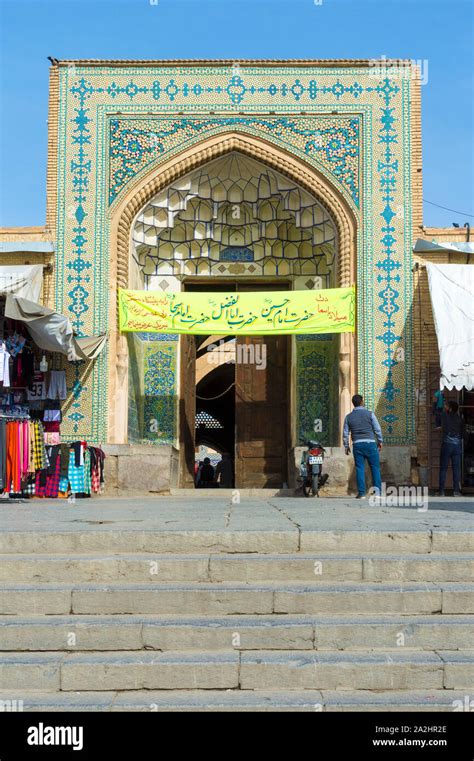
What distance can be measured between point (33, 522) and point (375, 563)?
9.35 ft

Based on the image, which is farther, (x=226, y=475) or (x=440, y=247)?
(x=226, y=475)

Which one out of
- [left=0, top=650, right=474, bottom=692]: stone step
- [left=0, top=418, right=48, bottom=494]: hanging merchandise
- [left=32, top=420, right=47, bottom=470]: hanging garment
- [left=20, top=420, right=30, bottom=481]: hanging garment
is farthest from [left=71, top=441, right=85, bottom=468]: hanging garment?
[left=0, top=650, right=474, bottom=692]: stone step

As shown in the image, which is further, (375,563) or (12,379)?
(12,379)

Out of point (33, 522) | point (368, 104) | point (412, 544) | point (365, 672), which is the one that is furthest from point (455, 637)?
point (368, 104)

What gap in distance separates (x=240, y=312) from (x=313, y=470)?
2.50 metres

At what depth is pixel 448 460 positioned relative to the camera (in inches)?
470

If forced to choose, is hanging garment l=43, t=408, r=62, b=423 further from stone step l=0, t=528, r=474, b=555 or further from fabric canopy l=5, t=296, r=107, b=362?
stone step l=0, t=528, r=474, b=555

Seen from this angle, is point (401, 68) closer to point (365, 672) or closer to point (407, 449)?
point (407, 449)

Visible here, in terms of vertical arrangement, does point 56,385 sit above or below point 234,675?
above

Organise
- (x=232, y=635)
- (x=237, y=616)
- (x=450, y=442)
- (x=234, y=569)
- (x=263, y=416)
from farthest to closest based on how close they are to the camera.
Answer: (x=263, y=416) < (x=450, y=442) < (x=234, y=569) < (x=237, y=616) < (x=232, y=635)

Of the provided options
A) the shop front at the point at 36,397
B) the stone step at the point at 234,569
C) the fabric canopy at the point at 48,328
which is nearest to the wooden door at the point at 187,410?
the shop front at the point at 36,397

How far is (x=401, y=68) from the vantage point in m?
13.4

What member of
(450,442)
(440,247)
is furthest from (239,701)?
(440,247)

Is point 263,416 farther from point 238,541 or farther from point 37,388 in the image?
Answer: point 238,541
